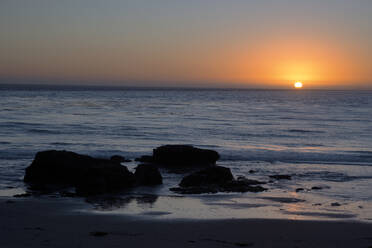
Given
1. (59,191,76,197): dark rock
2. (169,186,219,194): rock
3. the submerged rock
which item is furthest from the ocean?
(59,191,76,197): dark rock

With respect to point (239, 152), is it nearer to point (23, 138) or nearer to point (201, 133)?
point (201, 133)

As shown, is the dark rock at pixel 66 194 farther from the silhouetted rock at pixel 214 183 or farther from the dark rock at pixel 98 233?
the dark rock at pixel 98 233

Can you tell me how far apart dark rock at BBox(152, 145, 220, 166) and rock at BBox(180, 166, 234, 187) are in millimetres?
4730

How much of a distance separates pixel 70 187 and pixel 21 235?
19.4ft

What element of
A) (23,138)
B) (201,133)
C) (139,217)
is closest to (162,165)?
(139,217)

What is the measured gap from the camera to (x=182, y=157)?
21.0 m

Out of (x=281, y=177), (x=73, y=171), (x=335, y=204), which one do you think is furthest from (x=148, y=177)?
(x=335, y=204)

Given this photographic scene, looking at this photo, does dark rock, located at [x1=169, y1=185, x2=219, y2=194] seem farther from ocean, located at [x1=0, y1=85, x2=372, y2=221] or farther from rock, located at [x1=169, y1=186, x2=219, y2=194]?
ocean, located at [x1=0, y1=85, x2=372, y2=221]

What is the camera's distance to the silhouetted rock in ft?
49.6

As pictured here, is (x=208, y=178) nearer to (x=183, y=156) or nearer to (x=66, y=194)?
(x=66, y=194)

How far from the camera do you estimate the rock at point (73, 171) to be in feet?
50.3

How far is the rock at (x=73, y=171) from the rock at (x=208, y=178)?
6.28 ft

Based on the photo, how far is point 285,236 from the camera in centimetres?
1027

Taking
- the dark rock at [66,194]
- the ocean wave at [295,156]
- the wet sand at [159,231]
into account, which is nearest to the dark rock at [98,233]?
the wet sand at [159,231]
